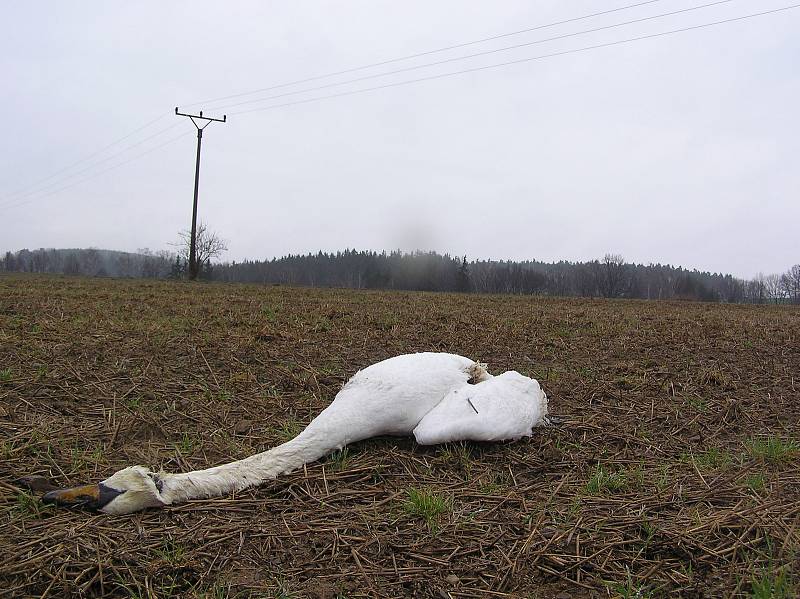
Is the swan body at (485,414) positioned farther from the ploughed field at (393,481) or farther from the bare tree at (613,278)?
the bare tree at (613,278)

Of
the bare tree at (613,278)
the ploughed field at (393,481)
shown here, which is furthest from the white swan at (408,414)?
the bare tree at (613,278)

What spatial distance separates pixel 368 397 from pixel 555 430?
1554 mm

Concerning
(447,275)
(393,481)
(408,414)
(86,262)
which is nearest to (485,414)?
(408,414)

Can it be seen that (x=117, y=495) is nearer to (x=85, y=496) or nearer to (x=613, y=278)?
(x=85, y=496)

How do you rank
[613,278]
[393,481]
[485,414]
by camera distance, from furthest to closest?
[613,278]
[485,414]
[393,481]

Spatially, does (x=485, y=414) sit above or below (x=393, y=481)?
above

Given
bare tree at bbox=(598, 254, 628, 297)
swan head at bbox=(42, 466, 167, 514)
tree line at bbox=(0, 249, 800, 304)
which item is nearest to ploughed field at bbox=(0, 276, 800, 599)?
swan head at bbox=(42, 466, 167, 514)

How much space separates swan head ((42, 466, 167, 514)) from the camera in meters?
2.70

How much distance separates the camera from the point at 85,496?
8.99ft

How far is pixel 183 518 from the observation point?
8.87 feet

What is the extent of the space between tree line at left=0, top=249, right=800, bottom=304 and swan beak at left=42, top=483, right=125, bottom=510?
71.4 meters

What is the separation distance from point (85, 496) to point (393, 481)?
66.8 inches

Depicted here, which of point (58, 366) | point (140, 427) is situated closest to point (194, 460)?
point (140, 427)

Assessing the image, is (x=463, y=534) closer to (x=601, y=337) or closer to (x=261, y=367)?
(x=261, y=367)
